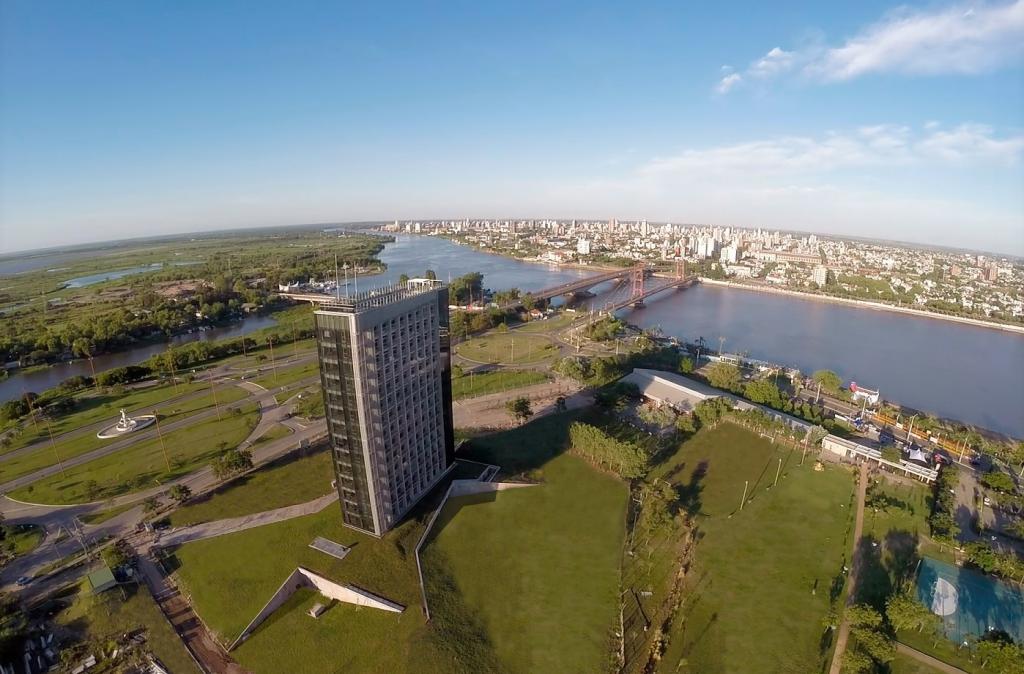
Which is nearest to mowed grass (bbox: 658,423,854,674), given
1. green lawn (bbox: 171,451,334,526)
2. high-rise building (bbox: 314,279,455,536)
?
high-rise building (bbox: 314,279,455,536)

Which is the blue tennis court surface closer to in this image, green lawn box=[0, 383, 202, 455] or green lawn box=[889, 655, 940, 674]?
green lawn box=[889, 655, 940, 674]

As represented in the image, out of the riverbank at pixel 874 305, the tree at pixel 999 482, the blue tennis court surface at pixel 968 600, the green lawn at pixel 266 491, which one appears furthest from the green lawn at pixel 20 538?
the riverbank at pixel 874 305

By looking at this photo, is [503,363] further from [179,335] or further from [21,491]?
[179,335]

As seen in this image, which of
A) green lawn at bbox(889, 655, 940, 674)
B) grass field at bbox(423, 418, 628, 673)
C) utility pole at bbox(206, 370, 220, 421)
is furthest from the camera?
utility pole at bbox(206, 370, 220, 421)

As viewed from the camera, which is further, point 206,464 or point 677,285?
point 677,285

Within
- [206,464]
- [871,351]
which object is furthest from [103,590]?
[871,351]

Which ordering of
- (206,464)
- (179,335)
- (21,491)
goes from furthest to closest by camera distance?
(179,335), (206,464), (21,491)
